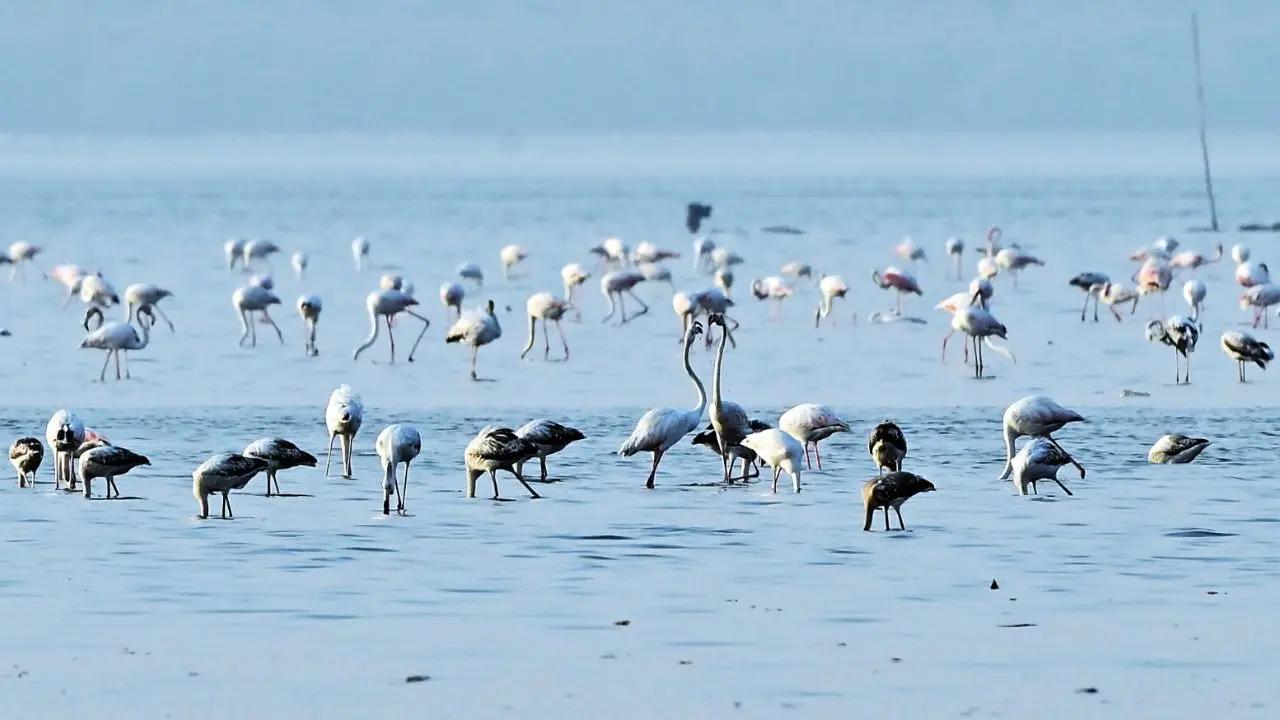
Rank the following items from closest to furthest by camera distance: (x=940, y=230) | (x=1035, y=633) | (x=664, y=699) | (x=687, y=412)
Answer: (x=664, y=699) < (x=1035, y=633) < (x=687, y=412) < (x=940, y=230)

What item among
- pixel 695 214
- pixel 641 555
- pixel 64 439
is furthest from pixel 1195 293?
pixel 695 214

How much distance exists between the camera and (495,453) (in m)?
13.3

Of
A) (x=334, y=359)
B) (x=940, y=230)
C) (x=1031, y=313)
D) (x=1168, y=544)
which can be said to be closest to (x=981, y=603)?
(x=1168, y=544)

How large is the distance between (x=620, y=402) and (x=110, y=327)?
517 centimetres

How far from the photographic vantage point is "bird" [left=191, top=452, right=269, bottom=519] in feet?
41.5

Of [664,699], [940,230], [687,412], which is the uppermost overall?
[940,230]

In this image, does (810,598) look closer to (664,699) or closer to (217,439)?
(664,699)

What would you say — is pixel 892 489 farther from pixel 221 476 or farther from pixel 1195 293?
pixel 1195 293

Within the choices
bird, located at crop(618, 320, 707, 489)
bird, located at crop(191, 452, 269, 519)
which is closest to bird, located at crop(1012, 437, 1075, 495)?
bird, located at crop(618, 320, 707, 489)

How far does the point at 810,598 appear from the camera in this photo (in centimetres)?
1015

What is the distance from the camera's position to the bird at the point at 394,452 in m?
12.9

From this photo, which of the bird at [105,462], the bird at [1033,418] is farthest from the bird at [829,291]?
the bird at [105,462]

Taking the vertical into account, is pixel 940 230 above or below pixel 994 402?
above

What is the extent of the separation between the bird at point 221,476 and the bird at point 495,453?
4.26 ft
